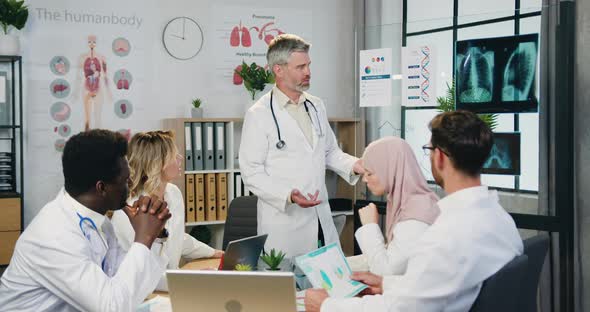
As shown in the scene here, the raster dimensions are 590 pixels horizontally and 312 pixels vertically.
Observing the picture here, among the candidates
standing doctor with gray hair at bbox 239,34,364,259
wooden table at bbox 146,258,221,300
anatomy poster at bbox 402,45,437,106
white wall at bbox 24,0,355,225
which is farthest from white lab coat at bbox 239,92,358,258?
white wall at bbox 24,0,355,225

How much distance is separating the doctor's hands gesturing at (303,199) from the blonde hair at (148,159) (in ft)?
2.03

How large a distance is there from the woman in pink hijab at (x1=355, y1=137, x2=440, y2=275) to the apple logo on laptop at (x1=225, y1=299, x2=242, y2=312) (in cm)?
76

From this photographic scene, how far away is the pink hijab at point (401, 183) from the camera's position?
234 cm

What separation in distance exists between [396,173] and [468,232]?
75cm

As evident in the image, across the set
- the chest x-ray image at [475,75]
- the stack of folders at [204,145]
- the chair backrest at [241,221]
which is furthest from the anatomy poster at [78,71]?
the chest x-ray image at [475,75]

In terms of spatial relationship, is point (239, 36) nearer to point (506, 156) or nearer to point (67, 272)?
point (506, 156)

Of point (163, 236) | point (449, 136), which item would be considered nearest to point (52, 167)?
point (163, 236)

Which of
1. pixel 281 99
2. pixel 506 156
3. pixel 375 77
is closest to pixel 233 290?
pixel 281 99

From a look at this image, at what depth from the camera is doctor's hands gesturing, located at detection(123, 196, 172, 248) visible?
192 cm

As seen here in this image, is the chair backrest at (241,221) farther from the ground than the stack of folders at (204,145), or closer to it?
closer to it

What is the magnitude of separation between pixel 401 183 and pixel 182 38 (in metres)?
3.32

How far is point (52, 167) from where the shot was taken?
4855mm

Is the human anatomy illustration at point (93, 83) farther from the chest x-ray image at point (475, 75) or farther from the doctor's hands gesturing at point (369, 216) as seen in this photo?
the doctor's hands gesturing at point (369, 216)

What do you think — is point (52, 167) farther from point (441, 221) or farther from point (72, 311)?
point (441, 221)
